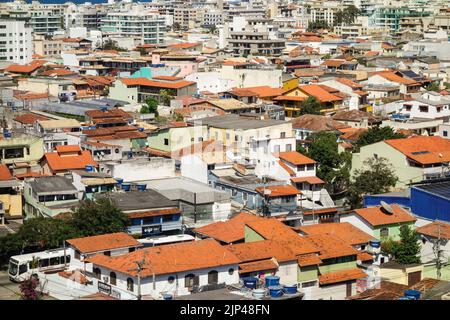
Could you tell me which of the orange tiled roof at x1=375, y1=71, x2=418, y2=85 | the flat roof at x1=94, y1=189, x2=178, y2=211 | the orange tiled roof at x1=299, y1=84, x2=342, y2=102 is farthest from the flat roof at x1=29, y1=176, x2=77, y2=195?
the orange tiled roof at x1=375, y1=71, x2=418, y2=85

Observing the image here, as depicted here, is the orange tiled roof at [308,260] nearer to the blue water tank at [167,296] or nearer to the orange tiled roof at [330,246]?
the orange tiled roof at [330,246]

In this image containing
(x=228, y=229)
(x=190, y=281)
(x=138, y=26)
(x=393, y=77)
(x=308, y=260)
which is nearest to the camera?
(x=190, y=281)

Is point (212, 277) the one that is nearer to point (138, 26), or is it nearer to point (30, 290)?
point (30, 290)

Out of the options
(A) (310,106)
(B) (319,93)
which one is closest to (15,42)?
(B) (319,93)

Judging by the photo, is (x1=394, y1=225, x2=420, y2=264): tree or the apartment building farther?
the apartment building

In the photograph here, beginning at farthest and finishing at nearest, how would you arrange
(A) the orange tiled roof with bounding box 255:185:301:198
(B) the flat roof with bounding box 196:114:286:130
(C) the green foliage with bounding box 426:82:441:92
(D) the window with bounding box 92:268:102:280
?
(C) the green foliage with bounding box 426:82:441:92
(B) the flat roof with bounding box 196:114:286:130
(A) the orange tiled roof with bounding box 255:185:301:198
(D) the window with bounding box 92:268:102:280

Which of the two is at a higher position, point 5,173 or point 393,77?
point 393,77

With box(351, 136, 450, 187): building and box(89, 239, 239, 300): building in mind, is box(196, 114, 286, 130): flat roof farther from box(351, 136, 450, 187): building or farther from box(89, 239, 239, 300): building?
box(89, 239, 239, 300): building
